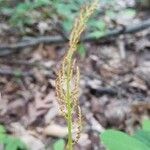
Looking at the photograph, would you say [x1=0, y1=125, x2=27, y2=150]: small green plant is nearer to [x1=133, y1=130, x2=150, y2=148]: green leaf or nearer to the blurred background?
the blurred background

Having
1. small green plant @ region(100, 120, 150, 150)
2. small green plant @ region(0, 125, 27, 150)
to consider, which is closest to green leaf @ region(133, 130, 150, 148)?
small green plant @ region(100, 120, 150, 150)

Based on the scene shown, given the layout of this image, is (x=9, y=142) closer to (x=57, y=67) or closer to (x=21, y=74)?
(x=21, y=74)

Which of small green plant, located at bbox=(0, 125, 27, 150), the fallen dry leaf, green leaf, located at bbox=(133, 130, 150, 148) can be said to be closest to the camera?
green leaf, located at bbox=(133, 130, 150, 148)

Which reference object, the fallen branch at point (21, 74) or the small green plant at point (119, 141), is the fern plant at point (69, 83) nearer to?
the small green plant at point (119, 141)

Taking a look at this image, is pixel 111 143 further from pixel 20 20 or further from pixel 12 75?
pixel 12 75

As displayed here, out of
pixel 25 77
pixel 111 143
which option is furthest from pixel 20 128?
pixel 111 143

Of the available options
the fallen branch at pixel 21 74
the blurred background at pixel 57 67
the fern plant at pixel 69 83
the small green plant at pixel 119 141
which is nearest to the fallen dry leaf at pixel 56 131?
the blurred background at pixel 57 67
